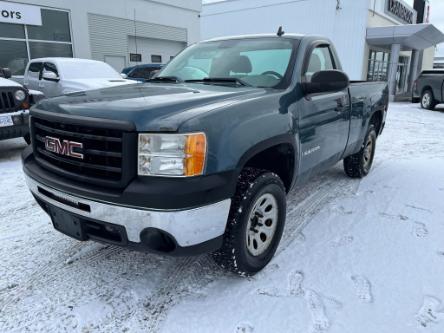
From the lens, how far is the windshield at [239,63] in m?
3.19

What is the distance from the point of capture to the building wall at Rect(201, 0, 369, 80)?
71.8 feet

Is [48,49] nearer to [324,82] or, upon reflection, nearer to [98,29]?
[98,29]

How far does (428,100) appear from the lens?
1514 cm

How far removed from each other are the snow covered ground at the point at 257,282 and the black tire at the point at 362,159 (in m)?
1.01

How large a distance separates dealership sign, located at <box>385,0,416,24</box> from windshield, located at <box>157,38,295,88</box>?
80.3 ft

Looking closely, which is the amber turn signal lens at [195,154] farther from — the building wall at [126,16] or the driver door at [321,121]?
the building wall at [126,16]

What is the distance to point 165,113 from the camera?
7.04 ft

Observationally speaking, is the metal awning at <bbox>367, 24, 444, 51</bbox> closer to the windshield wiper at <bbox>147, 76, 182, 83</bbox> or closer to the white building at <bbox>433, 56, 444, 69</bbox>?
the windshield wiper at <bbox>147, 76, 182, 83</bbox>

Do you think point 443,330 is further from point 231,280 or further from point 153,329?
point 153,329

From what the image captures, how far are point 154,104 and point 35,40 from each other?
14.5 m

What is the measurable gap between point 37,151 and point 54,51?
1400 cm

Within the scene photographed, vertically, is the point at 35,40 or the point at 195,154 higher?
the point at 35,40

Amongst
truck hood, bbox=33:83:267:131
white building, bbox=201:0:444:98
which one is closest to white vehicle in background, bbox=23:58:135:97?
truck hood, bbox=33:83:267:131

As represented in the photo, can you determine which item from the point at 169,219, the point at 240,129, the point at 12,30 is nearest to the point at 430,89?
the point at 240,129
